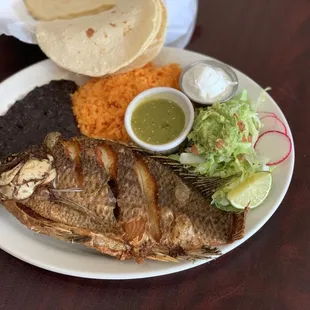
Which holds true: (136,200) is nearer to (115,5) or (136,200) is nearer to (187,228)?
(187,228)

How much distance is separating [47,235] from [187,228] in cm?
63

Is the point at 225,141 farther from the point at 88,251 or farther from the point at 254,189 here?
the point at 88,251

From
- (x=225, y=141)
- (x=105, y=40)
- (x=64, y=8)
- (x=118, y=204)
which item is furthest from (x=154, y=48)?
(x=118, y=204)

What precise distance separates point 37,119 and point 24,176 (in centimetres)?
51

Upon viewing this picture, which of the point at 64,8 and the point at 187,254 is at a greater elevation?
the point at 64,8

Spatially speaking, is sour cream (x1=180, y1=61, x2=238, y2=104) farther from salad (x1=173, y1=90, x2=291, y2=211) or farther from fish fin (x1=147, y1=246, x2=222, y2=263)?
fish fin (x1=147, y1=246, x2=222, y2=263)

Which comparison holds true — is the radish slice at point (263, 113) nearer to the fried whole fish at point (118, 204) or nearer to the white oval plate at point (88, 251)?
the white oval plate at point (88, 251)

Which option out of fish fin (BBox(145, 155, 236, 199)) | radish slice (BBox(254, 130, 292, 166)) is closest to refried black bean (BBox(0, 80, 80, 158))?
fish fin (BBox(145, 155, 236, 199))

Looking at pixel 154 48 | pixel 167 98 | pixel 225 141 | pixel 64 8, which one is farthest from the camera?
pixel 64 8

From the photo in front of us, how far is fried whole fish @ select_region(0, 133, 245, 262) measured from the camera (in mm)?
2039

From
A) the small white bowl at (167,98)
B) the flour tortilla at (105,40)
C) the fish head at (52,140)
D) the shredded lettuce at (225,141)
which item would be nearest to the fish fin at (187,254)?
the shredded lettuce at (225,141)

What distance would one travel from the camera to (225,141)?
2.26 metres

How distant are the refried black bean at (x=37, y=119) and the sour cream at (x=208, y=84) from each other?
0.61 m

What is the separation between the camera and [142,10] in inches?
102
